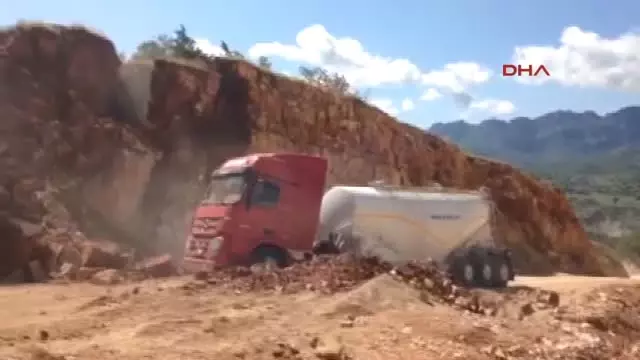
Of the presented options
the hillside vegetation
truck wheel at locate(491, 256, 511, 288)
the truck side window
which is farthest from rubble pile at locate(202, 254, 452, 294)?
the hillside vegetation

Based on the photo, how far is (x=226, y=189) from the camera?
18.0 m

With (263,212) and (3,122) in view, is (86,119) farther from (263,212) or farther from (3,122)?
(263,212)

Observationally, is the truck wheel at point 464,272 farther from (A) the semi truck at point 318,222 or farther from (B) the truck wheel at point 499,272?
(B) the truck wheel at point 499,272

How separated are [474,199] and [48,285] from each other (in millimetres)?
9210

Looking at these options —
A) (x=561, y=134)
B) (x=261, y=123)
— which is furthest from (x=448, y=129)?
(x=261, y=123)

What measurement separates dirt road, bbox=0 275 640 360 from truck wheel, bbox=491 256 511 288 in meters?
4.63

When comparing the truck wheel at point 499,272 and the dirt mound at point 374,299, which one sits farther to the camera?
the truck wheel at point 499,272

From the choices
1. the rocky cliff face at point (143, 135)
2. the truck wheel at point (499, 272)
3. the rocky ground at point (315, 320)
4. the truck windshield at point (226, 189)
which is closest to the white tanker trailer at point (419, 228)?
the truck wheel at point (499, 272)

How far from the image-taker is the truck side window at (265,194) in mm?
17531

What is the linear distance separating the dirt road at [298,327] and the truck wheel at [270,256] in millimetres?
3138

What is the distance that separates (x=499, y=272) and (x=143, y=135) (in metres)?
12.6

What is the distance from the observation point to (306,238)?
17.9m

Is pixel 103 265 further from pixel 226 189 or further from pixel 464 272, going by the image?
pixel 464 272

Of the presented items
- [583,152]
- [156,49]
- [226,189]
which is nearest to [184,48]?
[156,49]
